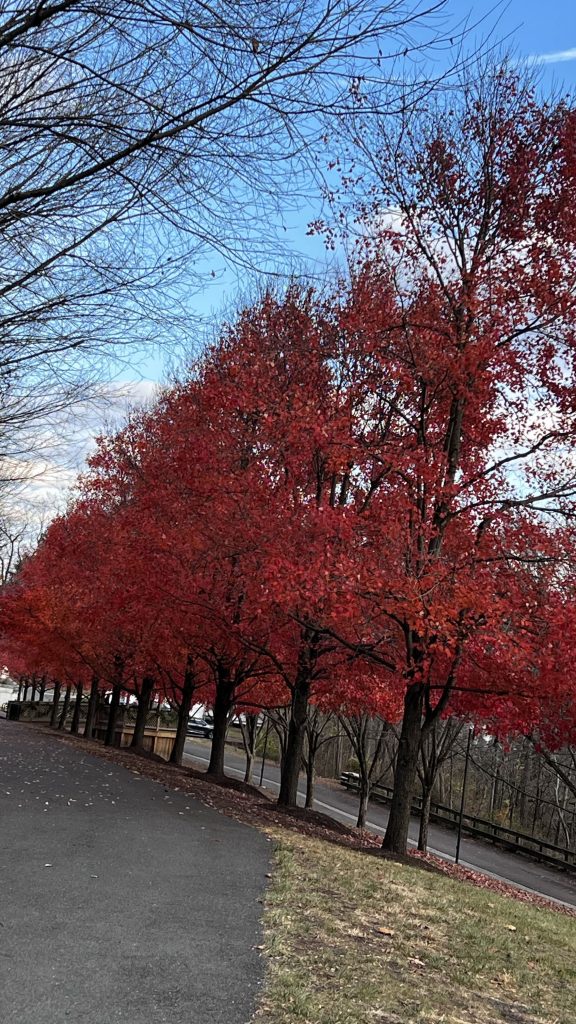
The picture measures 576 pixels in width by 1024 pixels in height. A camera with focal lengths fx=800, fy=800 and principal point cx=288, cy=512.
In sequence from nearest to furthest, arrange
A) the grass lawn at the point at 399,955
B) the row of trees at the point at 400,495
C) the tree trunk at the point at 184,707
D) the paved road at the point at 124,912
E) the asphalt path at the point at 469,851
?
the paved road at the point at 124,912, the grass lawn at the point at 399,955, the row of trees at the point at 400,495, the tree trunk at the point at 184,707, the asphalt path at the point at 469,851

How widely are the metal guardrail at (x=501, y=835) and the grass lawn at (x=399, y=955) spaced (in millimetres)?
20859

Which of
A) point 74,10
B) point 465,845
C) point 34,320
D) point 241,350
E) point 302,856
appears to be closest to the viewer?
point 74,10

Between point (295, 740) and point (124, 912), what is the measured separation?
10729 mm

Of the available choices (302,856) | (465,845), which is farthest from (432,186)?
(465,845)

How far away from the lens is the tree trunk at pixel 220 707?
18.5m

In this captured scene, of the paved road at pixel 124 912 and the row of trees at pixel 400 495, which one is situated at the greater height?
the row of trees at pixel 400 495

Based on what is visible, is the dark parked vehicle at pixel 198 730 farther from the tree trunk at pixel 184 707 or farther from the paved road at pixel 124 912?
the paved road at pixel 124 912

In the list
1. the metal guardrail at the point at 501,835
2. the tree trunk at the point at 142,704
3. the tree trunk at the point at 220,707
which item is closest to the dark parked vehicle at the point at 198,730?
the metal guardrail at the point at 501,835

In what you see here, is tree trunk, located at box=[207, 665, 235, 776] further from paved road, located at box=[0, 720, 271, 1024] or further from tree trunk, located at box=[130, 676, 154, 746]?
paved road, located at box=[0, 720, 271, 1024]

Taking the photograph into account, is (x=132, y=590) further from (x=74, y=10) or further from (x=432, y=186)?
(x=74, y=10)

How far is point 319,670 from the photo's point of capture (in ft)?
50.1

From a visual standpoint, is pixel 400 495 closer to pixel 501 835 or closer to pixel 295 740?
pixel 295 740

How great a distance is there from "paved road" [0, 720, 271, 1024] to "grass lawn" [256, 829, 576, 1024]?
239mm

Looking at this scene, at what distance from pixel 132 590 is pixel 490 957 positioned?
11.0 meters
